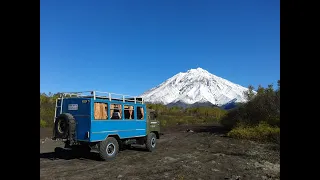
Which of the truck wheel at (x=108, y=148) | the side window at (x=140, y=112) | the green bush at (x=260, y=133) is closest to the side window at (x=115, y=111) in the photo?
the truck wheel at (x=108, y=148)

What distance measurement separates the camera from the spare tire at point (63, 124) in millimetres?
13030

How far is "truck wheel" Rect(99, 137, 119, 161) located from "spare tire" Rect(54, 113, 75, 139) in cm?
163

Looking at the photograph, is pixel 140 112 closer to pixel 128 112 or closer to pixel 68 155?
pixel 128 112

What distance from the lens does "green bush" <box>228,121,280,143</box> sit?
71.9 feet

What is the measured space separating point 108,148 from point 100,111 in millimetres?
1807

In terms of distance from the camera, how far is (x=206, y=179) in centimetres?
1003

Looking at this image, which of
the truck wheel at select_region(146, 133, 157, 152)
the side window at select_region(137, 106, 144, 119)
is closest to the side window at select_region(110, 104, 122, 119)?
the side window at select_region(137, 106, 144, 119)

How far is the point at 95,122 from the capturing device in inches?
516

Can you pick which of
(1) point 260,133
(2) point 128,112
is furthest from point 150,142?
(1) point 260,133

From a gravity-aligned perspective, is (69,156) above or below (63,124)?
below
